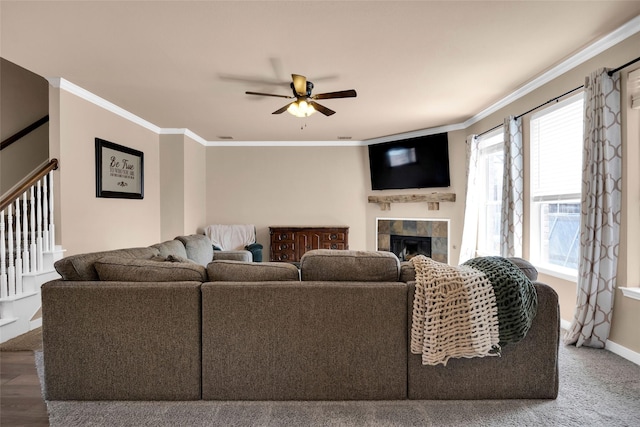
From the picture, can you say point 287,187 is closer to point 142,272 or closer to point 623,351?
point 142,272

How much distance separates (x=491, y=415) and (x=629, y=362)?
4.98ft

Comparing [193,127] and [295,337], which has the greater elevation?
[193,127]

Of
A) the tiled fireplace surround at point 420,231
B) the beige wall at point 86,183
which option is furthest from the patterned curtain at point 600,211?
the beige wall at point 86,183

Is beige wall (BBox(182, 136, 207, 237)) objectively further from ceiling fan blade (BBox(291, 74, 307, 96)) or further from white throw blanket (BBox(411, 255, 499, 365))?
white throw blanket (BBox(411, 255, 499, 365))

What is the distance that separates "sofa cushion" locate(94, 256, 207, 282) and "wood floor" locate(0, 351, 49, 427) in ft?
4.93

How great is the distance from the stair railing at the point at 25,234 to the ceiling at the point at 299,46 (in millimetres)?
1114

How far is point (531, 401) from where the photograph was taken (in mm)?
1996

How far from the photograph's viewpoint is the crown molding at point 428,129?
9.11 feet

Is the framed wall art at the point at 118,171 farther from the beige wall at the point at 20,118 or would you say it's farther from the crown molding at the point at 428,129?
the beige wall at the point at 20,118

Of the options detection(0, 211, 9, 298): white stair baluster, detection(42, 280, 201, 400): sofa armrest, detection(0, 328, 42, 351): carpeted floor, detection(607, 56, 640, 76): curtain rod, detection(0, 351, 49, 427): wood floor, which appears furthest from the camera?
detection(0, 211, 9, 298): white stair baluster

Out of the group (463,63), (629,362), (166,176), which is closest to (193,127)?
(166,176)

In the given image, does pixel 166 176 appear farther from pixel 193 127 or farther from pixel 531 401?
pixel 531 401

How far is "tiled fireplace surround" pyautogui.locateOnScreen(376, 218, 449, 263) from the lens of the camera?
5.93 meters

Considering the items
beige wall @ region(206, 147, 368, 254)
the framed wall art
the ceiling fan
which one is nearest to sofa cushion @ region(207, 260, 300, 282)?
the ceiling fan
